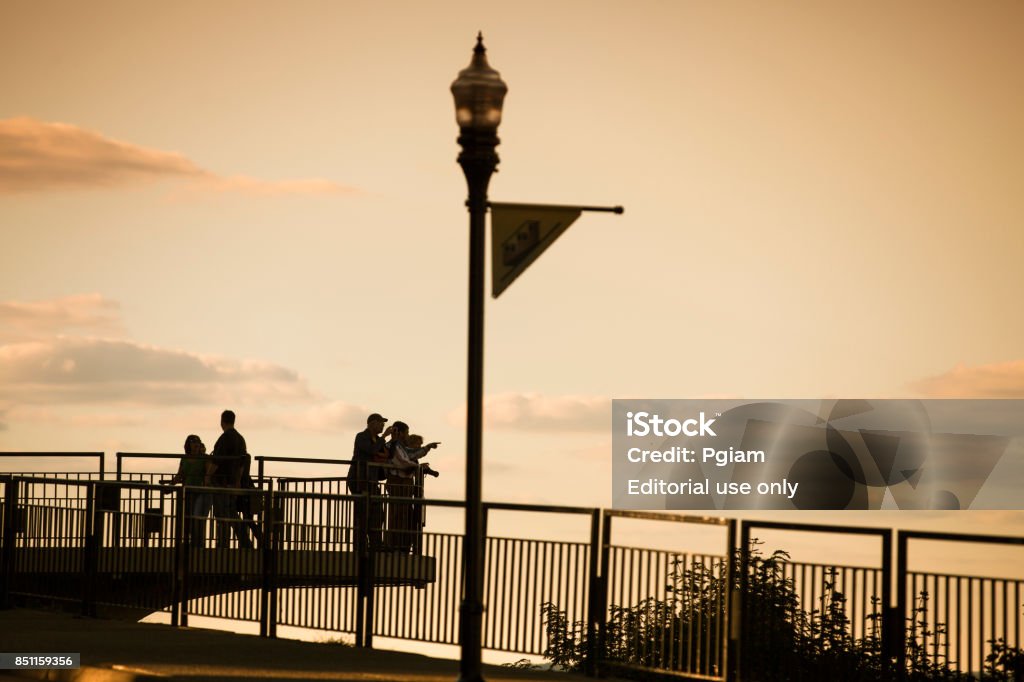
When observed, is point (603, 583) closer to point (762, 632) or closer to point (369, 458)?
point (762, 632)

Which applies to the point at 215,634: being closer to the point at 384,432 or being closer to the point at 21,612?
the point at 21,612

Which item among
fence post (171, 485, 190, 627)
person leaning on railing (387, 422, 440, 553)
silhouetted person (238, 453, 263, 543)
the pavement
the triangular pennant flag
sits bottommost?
the pavement

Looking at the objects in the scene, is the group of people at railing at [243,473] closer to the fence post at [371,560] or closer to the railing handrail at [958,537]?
the fence post at [371,560]

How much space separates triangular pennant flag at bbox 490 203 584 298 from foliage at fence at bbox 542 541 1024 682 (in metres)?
3.50

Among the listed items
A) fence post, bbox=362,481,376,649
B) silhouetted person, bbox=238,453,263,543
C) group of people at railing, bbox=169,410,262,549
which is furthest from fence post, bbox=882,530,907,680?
group of people at railing, bbox=169,410,262,549

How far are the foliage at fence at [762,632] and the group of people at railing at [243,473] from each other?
555cm

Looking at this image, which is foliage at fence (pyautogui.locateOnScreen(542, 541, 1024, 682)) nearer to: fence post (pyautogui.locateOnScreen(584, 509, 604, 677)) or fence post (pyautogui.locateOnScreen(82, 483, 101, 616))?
fence post (pyautogui.locateOnScreen(584, 509, 604, 677))

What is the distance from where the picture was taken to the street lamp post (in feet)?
41.8

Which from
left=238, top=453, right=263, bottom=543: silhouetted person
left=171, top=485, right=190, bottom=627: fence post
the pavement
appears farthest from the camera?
left=171, top=485, right=190, bottom=627: fence post

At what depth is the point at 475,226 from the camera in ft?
42.1

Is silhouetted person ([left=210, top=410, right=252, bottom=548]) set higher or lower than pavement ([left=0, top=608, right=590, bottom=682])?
higher

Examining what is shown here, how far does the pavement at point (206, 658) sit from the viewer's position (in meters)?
15.4

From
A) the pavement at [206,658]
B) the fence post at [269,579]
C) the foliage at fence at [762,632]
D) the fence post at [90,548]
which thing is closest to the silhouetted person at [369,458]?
the fence post at [90,548]

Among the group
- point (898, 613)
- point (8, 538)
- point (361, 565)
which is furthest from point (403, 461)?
point (898, 613)
